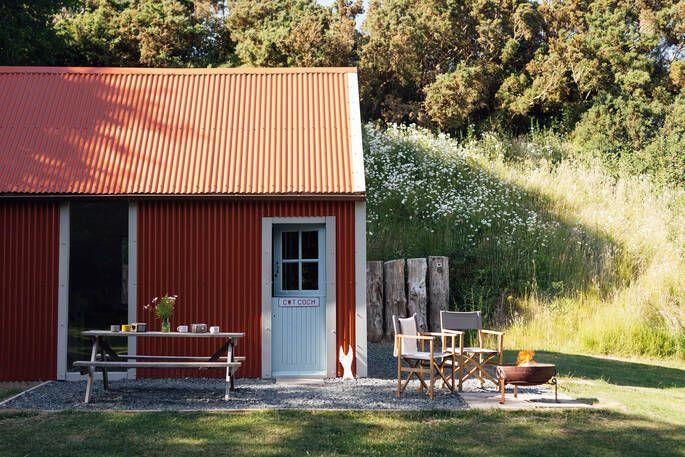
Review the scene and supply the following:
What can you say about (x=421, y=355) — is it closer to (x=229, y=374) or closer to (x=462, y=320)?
(x=462, y=320)

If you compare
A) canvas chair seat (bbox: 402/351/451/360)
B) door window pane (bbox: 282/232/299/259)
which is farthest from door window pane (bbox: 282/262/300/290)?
canvas chair seat (bbox: 402/351/451/360)

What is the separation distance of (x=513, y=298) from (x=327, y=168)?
6.34 m

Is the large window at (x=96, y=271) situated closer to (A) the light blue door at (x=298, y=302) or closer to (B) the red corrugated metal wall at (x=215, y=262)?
(B) the red corrugated metal wall at (x=215, y=262)

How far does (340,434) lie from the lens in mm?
8078

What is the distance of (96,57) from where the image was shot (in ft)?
86.7

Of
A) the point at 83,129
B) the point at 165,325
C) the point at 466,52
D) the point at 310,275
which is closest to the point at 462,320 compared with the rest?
the point at 310,275

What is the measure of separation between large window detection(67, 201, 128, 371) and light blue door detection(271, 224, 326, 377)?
2.08 metres

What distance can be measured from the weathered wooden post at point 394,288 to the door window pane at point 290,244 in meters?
4.02

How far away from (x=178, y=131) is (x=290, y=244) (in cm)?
255

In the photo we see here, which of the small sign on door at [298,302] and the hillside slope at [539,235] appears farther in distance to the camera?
the hillside slope at [539,235]

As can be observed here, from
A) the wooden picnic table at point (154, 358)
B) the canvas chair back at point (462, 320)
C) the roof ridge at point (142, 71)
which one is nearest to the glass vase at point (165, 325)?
the wooden picnic table at point (154, 358)

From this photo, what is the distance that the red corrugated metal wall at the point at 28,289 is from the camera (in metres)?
11.6

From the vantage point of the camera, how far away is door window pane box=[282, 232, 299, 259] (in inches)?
468

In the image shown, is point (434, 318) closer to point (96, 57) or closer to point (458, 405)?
point (458, 405)
